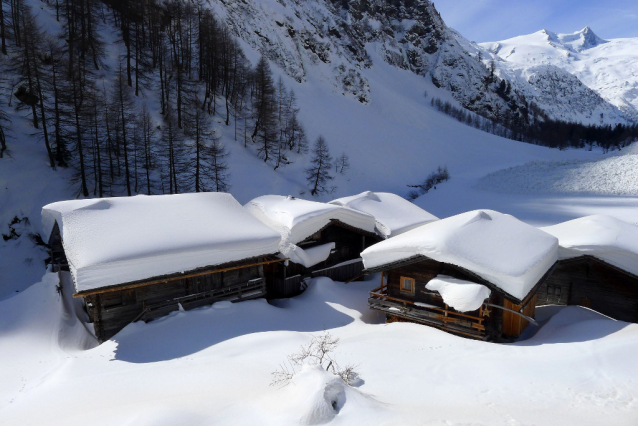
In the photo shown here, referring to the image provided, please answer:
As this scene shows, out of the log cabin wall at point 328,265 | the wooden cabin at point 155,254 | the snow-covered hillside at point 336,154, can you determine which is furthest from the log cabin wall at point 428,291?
the snow-covered hillside at point 336,154

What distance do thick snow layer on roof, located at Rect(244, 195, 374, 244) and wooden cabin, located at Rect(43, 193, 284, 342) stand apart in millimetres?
1885

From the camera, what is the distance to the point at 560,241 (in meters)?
18.2

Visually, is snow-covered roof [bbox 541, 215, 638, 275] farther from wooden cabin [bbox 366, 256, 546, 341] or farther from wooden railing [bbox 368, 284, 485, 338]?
wooden railing [bbox 368, 284, 485, 338]

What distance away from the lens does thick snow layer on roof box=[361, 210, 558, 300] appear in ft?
46.0

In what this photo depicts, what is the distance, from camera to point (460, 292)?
14438 millimetres

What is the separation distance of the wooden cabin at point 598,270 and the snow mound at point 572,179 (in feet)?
96.2

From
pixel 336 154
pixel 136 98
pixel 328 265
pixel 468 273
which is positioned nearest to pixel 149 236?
pixel 328 265

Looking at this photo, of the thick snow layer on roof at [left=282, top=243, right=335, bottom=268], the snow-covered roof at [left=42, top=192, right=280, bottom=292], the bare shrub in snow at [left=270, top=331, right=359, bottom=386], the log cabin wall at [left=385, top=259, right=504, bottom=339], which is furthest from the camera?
the thick snow layer on roof at [left=282, top=243, right=335, bottom=268]

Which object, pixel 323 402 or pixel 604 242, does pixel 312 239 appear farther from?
pixel 323 402

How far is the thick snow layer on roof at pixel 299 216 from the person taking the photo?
67.7 ft

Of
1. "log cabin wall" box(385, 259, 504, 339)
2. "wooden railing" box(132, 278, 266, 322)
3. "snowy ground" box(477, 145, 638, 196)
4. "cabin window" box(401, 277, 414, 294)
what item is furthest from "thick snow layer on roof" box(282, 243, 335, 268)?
"snowy ground" box(477, 145, 638, 196)

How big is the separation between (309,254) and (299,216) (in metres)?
2.33

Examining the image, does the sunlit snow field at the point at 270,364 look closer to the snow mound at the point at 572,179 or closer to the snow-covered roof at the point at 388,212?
the snow-covered roof at the point at 388,212

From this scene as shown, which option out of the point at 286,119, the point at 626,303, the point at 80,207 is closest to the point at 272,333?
the point at 80,207
